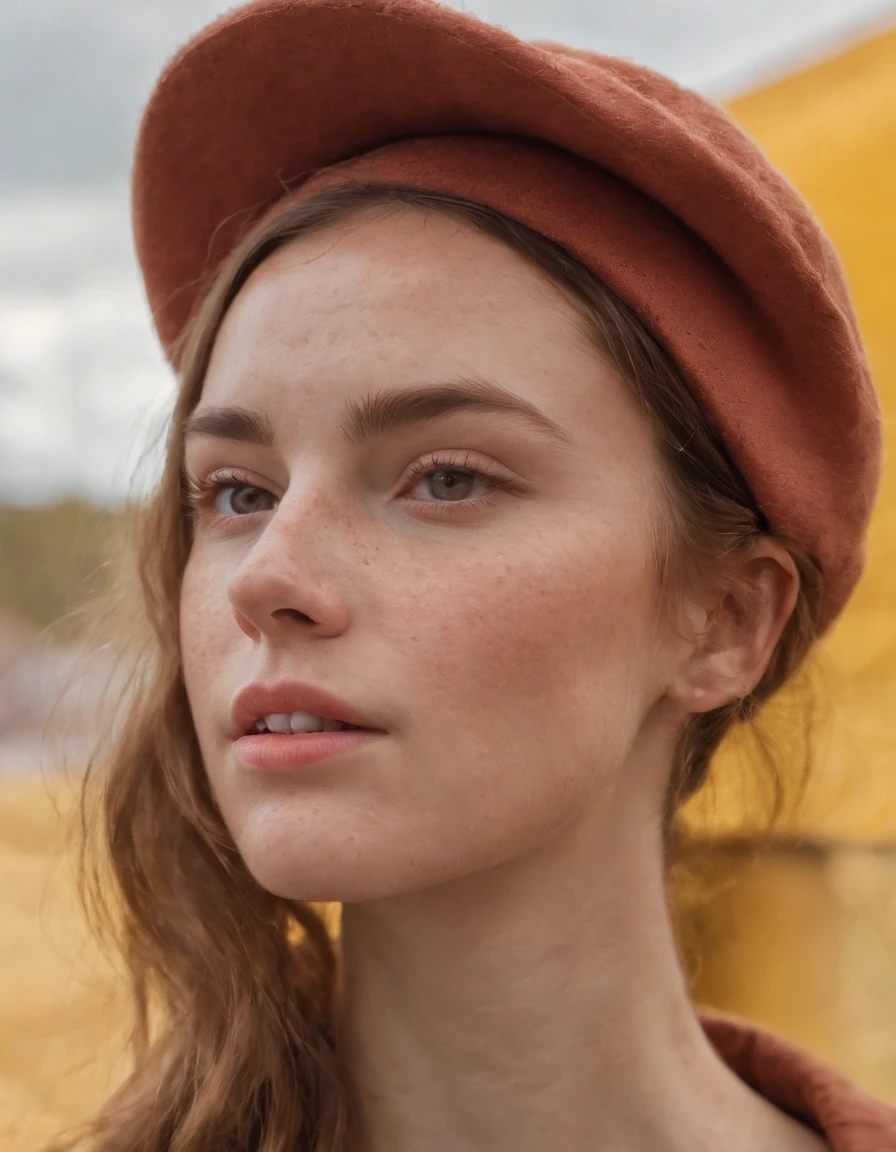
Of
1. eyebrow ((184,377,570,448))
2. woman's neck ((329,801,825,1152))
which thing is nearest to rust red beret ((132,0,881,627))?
eyebrow ((184,377,570,448))

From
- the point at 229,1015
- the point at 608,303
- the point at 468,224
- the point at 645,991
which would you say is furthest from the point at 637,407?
the point at 229,1015

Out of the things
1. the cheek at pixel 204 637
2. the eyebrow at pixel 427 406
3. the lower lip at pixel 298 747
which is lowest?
the lower lip at pixel 298 747

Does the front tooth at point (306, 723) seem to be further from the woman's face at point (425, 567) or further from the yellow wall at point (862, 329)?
the yellow wall at point (862, 329)

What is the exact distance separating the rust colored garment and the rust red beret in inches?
21.2

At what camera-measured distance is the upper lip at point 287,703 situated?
0.95 metres

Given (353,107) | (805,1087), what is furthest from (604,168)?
(805,1087)

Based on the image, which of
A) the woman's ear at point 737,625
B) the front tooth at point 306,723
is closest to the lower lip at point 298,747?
the front tooth at point 306,723

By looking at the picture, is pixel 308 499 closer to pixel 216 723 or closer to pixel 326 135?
pixel 216 723

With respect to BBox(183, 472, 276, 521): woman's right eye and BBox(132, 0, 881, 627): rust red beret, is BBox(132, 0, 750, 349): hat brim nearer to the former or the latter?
BBox(132, 0, 881, 627): rust red beret

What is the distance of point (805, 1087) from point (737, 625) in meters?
0.50

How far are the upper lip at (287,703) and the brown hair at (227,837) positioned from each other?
265mm

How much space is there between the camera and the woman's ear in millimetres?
1157

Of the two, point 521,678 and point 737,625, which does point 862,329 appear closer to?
point 737,625

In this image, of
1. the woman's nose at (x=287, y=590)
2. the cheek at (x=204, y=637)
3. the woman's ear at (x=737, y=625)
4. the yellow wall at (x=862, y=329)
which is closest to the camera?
the woman's nose at (x=287, y=590)
